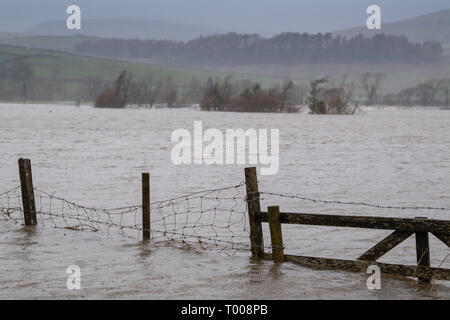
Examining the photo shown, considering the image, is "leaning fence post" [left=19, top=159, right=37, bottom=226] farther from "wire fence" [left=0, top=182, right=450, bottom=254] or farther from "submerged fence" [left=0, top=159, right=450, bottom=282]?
"wire fence" [left=0, top=182, right=450, bottom=254]

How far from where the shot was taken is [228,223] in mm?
18234

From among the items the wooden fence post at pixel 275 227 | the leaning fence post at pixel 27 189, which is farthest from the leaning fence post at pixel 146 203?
the wooden fence post at pixel 275 227

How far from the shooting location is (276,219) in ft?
39.2

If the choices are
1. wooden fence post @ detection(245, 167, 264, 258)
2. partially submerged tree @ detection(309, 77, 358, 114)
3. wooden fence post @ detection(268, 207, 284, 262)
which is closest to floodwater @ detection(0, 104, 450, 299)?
wooden fence post @ detection(268, 207, 284, 262)

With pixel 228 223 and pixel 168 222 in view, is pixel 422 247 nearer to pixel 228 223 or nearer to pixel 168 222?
pixel 228 223

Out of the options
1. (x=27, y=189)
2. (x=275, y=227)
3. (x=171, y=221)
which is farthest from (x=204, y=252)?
(x=27, y=189)

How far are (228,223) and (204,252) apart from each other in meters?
4.20

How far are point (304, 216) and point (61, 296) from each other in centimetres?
406

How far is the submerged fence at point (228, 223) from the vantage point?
1086 cm

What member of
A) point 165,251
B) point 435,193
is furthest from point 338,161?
point 165,251

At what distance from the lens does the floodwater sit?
10969 mm

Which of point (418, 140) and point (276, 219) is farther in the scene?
point (418, 140)

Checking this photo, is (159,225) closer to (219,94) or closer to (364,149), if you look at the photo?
(364,149)

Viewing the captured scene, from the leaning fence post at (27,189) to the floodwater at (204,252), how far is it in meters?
0.40
